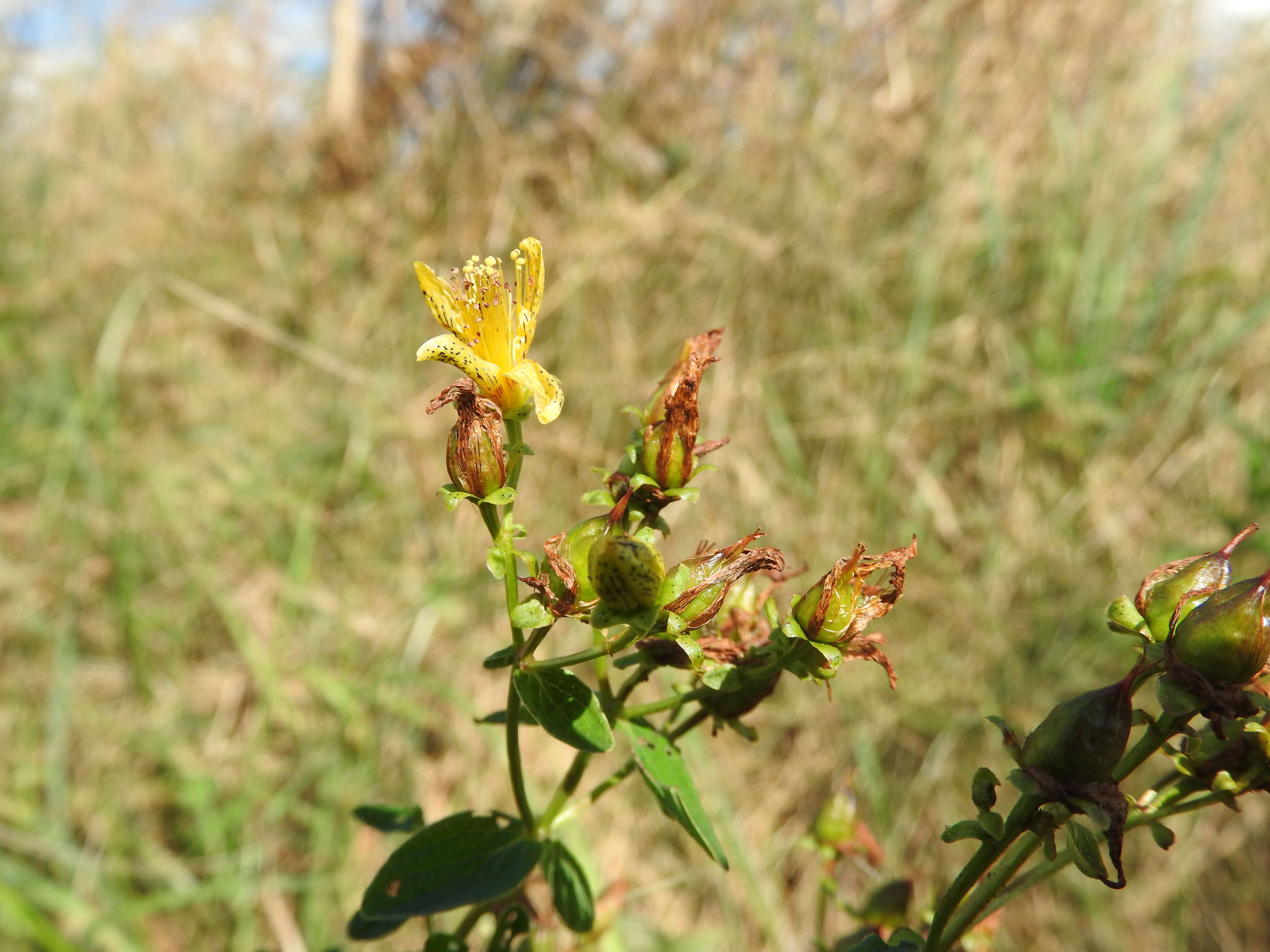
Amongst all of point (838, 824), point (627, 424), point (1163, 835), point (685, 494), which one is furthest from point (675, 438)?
point (627, 424)

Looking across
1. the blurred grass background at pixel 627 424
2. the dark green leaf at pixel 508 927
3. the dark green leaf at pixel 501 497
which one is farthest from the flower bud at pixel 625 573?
the blurred grass background at pixel 627 424

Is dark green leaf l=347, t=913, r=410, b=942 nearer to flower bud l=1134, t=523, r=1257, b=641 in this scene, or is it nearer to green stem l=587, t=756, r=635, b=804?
green stem l=587, t=756, r=635, b=804

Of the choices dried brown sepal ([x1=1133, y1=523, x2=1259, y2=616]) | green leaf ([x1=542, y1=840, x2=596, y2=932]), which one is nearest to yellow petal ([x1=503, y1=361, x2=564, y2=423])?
green leaf ([x1=542, y1=840, x2=596, y2=932])

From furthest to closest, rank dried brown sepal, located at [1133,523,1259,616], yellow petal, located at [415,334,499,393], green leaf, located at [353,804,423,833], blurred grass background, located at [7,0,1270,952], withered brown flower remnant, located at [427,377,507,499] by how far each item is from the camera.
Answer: blurred grass background, located at [7,0,1270,952] < green leaf, located at [353,804,423,833] < yellow petal, located at [415,334,499,393] < withered brown flower remnant, located at [427,377,507,499] < dried brown sepal, located at [1133,523,1259,616]

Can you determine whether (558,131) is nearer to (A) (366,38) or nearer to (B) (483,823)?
(A) (366,38)

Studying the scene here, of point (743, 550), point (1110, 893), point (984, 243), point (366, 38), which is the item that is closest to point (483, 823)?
point (743, 550)

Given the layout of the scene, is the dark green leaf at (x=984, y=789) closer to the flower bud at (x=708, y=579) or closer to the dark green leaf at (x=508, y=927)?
the flower bud at (x=708, y=579)
